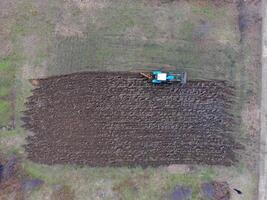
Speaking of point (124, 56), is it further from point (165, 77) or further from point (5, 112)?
point (5, 112)

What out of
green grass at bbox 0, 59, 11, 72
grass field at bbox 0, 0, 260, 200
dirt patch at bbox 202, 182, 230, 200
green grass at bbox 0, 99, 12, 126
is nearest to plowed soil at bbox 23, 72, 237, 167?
grass field at bbox 0, 0, 260, 200

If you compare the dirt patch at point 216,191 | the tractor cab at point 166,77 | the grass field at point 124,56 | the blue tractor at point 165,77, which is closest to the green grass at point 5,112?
the grass field at point 124,56

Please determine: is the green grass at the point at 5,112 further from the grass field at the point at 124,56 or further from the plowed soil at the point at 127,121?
the plowed soil at the point at 127,121

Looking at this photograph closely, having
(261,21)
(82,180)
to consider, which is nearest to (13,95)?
(82,180)

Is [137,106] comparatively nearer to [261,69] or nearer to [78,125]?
[78,125]

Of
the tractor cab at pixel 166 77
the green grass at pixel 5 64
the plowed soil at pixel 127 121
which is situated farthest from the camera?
the green grass at pixel 5 64

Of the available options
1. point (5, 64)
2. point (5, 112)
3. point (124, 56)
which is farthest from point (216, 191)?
point (5, 64)
